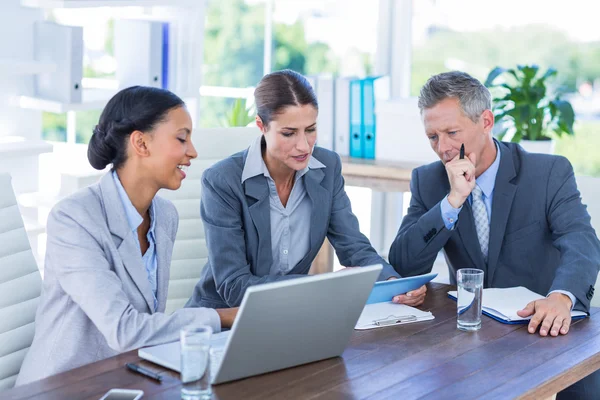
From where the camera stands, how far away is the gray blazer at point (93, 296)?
1921mm

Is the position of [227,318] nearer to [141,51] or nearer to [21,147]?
[21,147]

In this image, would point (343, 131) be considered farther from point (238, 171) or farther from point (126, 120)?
point (126, 120)

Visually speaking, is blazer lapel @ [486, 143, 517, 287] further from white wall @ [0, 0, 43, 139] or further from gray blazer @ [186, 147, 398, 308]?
white wall @ [0, 0, 43, 139]

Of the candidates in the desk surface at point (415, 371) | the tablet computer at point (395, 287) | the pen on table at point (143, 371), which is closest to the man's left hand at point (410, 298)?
the tablet computer at point (395, 287)

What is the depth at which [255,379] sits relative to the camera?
5.67 feet

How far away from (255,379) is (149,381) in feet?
0.65

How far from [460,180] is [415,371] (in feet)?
2.61

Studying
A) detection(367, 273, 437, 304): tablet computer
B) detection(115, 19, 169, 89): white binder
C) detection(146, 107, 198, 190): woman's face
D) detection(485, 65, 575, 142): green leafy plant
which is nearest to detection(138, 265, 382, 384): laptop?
detection(367, 273, 437, 304): tablet computer

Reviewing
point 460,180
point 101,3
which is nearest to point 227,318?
point 460,180

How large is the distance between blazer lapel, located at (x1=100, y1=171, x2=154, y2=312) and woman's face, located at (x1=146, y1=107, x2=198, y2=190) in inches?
4.5

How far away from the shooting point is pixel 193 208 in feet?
9.84

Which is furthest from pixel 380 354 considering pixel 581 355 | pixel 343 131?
pixel 343 131

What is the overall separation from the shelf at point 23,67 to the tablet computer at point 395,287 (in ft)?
4.77

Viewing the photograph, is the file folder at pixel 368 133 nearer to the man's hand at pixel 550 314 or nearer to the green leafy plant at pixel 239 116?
the green leafy plant at pixel 239 116
